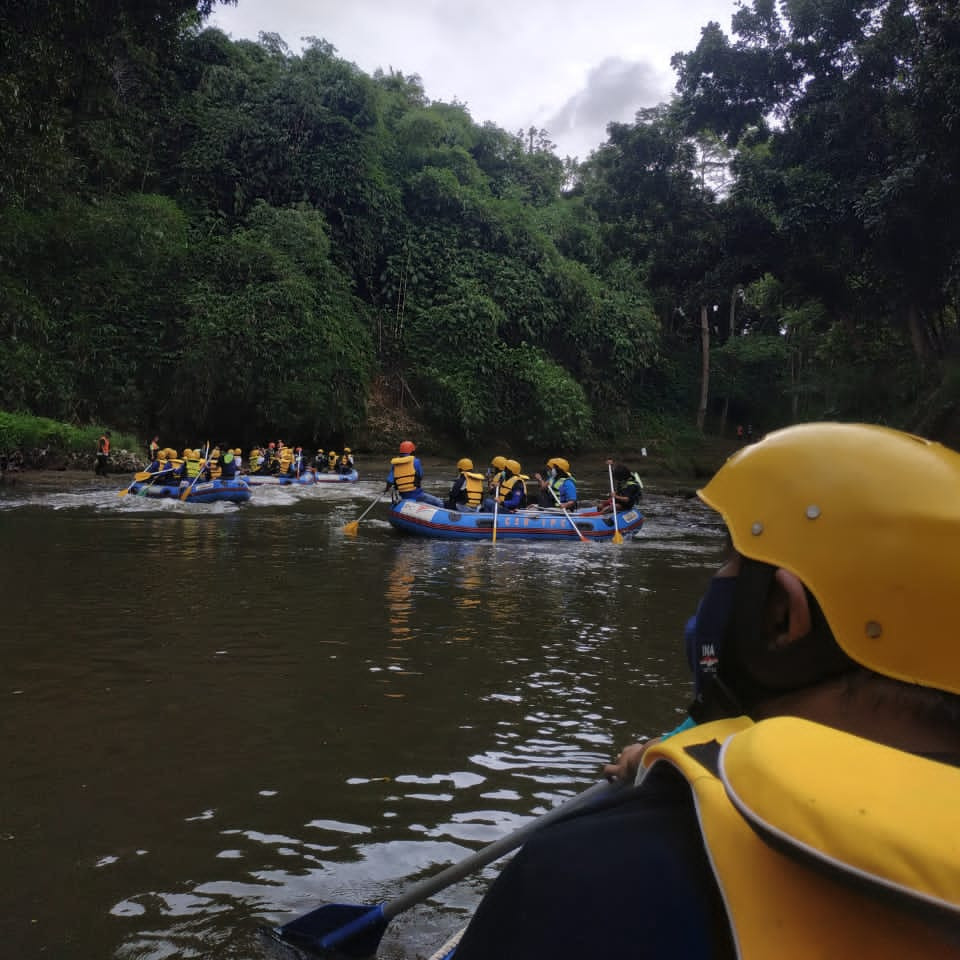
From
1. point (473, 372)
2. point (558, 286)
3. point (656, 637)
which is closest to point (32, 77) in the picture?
point (656, 637)

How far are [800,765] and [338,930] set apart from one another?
2.02 m

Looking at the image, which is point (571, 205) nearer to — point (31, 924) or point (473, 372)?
point (473, 372)

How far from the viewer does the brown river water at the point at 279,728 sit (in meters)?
2.81

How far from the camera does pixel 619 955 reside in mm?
851

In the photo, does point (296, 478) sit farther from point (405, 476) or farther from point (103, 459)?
point (405, 476)

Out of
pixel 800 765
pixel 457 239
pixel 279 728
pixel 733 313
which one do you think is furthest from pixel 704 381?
pixel 800 765

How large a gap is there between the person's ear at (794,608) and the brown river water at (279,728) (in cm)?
191

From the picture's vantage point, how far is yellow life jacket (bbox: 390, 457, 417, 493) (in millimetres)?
13977

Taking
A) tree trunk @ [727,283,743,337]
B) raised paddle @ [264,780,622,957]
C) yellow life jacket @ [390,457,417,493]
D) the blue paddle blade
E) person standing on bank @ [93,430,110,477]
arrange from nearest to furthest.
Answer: raised paddle @ [264,780,622,957]
the blue paddle blade
yellow life jacket @ [390,457,417,493]
person standing on bank @ [93,430,110,477]
tree trunk @ [727,283,743,337]

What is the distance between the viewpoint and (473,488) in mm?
14594

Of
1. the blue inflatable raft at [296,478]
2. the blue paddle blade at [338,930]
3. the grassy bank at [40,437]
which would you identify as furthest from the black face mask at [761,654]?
the grassy bank at [40,437]

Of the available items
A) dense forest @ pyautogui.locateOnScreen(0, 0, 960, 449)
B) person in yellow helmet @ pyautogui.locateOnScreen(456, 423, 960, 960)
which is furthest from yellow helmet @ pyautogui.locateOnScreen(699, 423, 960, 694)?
dense forest @ pyautogui.locateOnScreen(0, 0, 960, 449)

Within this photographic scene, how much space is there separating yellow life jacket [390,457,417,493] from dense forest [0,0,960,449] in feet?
25.4

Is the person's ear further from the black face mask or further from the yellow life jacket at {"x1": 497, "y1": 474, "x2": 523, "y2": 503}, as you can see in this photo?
the yellow life jacket at {"x1": 497, "y1": 474, "x2": 523, "y2": 503}
